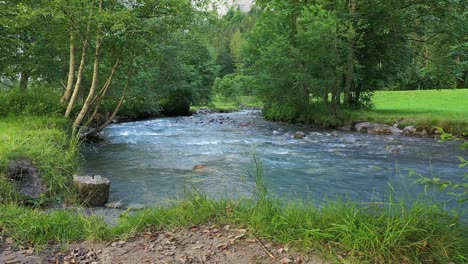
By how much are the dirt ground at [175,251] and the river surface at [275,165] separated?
1.34m

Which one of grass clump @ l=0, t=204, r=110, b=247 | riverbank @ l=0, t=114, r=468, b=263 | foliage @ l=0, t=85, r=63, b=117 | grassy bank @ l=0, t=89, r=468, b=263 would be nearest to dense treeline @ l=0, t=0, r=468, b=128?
foliage @ l=0, t=85, r=63, b=117

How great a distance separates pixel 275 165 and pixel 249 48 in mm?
18479

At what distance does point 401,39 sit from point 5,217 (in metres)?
24.3

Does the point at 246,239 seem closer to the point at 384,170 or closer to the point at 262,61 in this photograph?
the point at 384,170

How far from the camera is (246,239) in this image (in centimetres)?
449

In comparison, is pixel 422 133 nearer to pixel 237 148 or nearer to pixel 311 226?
pixel 237 148

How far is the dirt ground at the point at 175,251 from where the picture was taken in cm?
413

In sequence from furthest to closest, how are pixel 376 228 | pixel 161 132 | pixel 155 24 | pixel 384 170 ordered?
1. pixel 161 132
2. pixel 155 24
3. pixel 384 170
4. pixel 376 228

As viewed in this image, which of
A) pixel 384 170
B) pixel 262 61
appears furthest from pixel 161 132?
pixel 384 170

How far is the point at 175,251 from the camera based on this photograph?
4379 millimetres


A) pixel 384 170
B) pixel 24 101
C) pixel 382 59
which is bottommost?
pixel 384 170

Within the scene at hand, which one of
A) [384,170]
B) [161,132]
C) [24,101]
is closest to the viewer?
[384,170]

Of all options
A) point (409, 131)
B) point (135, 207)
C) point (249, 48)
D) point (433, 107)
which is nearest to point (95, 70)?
point (135, 207)

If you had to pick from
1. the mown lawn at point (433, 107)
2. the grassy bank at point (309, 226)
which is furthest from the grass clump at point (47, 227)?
the mown lawn at point (433, 107)
